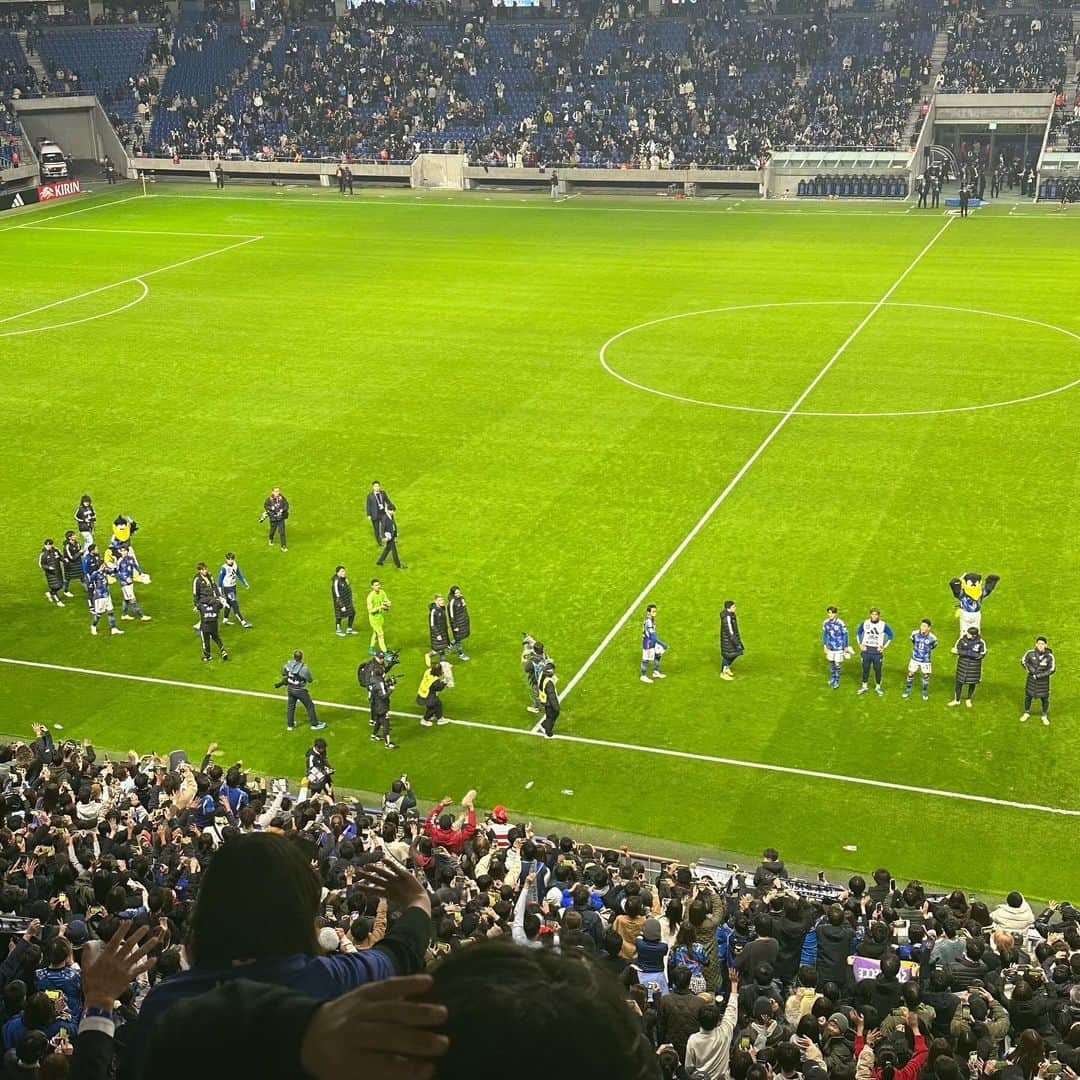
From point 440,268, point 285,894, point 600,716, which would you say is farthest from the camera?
point 440,268

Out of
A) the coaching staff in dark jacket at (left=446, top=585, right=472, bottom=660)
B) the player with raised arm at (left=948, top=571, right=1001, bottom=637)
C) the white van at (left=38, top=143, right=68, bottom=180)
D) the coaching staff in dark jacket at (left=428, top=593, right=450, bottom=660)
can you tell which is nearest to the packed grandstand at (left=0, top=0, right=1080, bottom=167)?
the white van at (left=38, top=143, right=68, bottom=180)

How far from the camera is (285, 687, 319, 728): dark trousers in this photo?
73.1ft

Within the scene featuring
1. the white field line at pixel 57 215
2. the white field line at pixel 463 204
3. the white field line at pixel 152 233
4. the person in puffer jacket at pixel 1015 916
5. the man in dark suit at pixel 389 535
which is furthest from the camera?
the white field line at pixel 463 204

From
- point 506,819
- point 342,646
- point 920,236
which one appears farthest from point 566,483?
point 920,236

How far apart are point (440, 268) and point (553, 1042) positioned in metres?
53.2

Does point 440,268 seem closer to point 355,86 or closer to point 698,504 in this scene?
point 698,504

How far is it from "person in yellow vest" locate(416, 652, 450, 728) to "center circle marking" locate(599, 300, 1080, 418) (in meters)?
16.2

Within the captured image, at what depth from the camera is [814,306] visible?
46.8 m

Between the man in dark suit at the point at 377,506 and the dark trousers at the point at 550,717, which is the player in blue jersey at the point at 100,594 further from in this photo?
the dark trousers at the point at 550,717

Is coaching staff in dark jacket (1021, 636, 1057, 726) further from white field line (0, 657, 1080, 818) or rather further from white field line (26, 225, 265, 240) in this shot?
white field line (26, 225, 265, 240)

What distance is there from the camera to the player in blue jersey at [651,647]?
23.3 metres

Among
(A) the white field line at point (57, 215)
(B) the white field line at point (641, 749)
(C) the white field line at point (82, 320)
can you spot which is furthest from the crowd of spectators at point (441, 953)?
(A) the white field line at point (57, 215)

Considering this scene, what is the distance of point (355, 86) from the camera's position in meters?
84.0

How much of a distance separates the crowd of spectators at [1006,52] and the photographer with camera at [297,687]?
201ft
